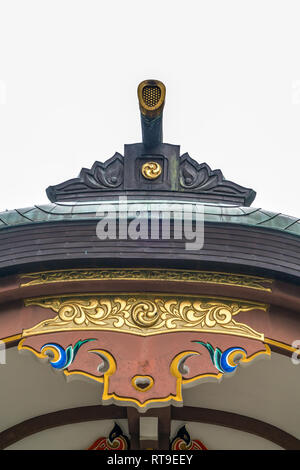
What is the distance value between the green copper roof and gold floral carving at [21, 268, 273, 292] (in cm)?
32

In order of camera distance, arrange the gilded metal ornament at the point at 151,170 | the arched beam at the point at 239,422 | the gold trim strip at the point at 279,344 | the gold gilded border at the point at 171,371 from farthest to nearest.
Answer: the gilded metal ornament at the point at 151,170
the arched beam at the point at 239,422
the gold trim strip at the point at 279,344
the gold gilded border at the point at 171,371

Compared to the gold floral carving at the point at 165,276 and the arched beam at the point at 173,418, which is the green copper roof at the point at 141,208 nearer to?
the gold floral carving at the point at 165,276

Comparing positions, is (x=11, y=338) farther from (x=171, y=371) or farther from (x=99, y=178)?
(x=99, y=178)

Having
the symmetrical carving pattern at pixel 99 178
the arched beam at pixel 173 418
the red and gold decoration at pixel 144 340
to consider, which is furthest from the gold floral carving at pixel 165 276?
the symmetrical carving pattern at pixel 99 178

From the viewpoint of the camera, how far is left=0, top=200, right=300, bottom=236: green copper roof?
15.4 feet

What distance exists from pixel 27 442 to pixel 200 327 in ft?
5.48

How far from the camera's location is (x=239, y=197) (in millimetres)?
6375

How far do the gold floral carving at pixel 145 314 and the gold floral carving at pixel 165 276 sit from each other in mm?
118

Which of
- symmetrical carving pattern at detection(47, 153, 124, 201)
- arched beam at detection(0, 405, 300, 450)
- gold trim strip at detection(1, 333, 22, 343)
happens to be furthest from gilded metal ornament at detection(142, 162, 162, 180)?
gold trim strip at detection(1, 333, 22, 343)

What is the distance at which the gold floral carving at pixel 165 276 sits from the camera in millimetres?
4727

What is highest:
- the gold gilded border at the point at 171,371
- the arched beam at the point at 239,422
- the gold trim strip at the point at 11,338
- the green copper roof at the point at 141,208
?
the green copper roof at the point at 141,208

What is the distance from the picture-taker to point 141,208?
4.70 metres

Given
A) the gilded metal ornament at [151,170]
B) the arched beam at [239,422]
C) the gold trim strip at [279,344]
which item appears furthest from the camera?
the gilded metal ornament at [151,170]
